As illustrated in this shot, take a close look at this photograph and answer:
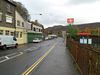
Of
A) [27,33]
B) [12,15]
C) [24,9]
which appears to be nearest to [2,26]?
[12,15]

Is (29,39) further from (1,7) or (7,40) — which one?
(7,40)

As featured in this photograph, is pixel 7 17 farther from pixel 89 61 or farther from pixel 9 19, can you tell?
pixel 89 61

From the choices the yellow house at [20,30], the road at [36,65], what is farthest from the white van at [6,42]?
the yellow house at [20,30]

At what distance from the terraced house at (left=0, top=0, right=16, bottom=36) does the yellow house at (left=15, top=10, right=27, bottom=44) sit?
10.00ft

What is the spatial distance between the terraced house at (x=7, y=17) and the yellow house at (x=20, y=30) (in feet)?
10.00

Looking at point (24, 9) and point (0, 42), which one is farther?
point (24, 9)

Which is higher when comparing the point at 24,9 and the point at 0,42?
the point at 24,9

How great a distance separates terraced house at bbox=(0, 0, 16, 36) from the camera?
140ft

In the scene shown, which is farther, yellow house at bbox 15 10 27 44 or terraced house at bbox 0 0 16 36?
yellow house at bbox 15 10 27 44

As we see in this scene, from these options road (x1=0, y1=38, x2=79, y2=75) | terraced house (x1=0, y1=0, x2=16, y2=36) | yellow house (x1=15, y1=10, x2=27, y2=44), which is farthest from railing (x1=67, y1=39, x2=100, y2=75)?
Answer: yellow house (x1=15, y1=10, x2=27, y2=44)

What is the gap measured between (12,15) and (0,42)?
17684 millimetres

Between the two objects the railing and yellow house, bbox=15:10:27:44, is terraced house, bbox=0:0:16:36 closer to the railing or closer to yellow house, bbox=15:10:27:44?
yellow house, bbox=15:10:27:44

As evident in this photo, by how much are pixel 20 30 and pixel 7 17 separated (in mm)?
10733

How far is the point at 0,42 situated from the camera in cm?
3206
